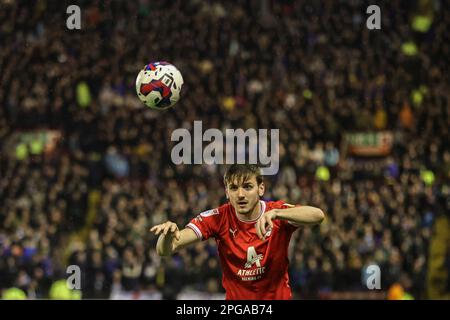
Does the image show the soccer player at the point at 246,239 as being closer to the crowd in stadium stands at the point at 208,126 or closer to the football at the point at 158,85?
the football at the point at 158,85

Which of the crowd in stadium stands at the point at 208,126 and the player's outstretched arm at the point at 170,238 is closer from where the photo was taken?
the player's outstretched arm at the point at 170,238

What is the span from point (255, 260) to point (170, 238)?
0.93m

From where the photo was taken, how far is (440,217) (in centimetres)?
1861

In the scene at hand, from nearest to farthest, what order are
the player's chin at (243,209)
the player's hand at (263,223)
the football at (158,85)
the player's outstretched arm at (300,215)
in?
the player's hand at (263,223)
the player's outstretched arm at (300,215)
the player's chin at (243,209)
the football at (158,85)

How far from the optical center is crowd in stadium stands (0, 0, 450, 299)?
17.0m

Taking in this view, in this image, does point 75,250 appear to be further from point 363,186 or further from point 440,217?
point 440,217

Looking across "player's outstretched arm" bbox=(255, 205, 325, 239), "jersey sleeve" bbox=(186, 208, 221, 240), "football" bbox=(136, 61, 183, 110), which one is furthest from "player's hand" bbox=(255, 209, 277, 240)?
"football" bbox=(136, 61, 183, 110)

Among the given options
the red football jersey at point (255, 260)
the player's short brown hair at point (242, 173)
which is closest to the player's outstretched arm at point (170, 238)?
the red football jersey at point (255, 260)

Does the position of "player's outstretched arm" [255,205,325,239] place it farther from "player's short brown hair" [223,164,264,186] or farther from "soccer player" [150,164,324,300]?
"player's short brown hair" [223,164,264,186]

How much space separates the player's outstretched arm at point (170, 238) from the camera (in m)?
6.64

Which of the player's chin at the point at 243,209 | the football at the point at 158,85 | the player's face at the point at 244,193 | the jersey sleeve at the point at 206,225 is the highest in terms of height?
the football at the point at 158,85

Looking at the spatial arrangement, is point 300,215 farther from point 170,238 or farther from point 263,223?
point 170,238
